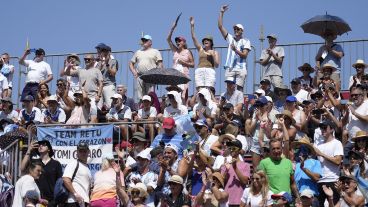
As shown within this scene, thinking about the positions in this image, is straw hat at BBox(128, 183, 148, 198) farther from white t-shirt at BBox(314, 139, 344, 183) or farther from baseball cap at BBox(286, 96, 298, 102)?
baseball cap at BBox(286, 96, 298, 102)

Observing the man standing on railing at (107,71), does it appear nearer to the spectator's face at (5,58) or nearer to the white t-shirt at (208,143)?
the spectator's face at (5,58)

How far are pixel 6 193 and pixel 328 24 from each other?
8893mm

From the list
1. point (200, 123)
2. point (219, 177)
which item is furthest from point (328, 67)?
point (219, 177)

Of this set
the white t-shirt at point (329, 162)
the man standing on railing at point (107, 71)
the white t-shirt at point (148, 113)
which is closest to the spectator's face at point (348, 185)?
the white t-shirt at point (329, 162)

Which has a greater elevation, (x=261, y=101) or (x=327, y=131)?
(x=261, y=101)

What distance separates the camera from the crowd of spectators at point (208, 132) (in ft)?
62.7

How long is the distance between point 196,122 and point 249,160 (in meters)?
1.33

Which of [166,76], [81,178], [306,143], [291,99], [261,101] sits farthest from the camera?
[166,76]

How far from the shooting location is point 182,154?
21531 millimetres

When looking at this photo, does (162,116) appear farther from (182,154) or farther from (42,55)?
(42,55)

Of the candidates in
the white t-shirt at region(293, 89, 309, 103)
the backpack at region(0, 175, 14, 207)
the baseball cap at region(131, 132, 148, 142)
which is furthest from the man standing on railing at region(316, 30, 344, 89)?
the backpack at region(0, 175, 14, 207)

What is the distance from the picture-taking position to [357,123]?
21469mm

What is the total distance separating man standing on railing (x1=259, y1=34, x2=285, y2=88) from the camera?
2594 cm

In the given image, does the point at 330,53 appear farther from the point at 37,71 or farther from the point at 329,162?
the point at 37,71
